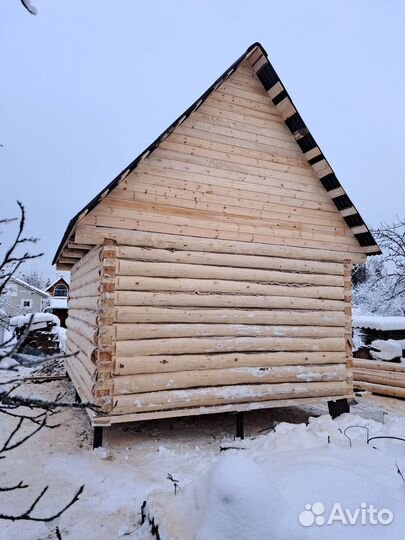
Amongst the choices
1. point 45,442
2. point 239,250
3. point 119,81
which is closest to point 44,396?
point 45,442

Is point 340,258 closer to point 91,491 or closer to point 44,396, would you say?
point 91,491

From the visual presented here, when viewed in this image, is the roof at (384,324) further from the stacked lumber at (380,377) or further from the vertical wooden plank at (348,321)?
the vertical wooden plank at (348,321)

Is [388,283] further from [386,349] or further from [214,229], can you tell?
[214,229]

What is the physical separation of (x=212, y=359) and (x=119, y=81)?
370ft

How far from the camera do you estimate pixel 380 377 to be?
37.4ft

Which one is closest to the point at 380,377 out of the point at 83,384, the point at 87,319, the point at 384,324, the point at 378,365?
the point at 378,365

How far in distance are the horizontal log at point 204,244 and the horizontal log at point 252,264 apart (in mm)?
96

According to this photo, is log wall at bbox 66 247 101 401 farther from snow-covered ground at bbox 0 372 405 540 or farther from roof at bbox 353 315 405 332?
roof at bbox 353 315 405 332

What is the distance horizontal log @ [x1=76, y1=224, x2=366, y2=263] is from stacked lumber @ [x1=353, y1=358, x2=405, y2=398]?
463 cm

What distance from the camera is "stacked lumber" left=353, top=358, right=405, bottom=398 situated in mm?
10812

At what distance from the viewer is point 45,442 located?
6.39 meters

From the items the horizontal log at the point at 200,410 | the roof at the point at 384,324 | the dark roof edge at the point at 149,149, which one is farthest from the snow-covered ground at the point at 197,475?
the roof at the point at 384,324

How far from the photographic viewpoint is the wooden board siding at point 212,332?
620 centimetres
